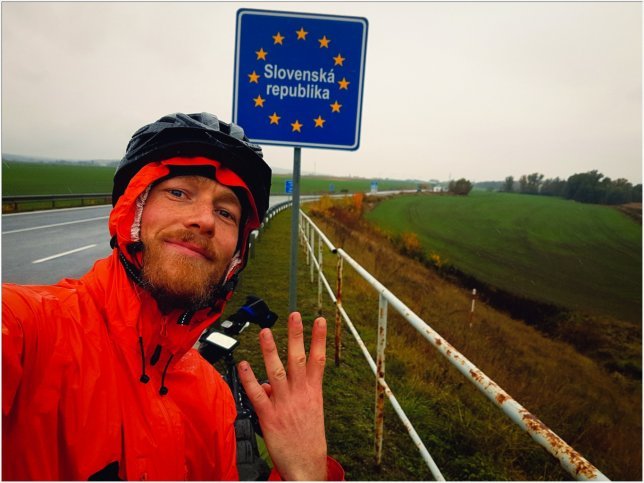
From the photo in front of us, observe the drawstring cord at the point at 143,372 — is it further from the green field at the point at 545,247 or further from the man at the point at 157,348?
the green field at the point at 545,247

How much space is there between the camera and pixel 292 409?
1077 millimetres

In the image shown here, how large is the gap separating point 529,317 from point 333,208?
49.4 ft

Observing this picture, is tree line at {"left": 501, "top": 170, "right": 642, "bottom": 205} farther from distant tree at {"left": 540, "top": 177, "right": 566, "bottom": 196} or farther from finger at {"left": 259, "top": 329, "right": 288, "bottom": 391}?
finger at {"left": 259, "top": 329, "right": 288, "bottom": 391}

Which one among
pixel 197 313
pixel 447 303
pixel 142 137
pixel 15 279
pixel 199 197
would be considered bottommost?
pixel 447 303

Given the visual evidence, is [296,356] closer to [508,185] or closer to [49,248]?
[49,248]

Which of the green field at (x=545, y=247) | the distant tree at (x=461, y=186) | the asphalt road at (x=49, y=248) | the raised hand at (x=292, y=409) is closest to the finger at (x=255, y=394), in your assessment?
the raised hand at (x=292, y=409)

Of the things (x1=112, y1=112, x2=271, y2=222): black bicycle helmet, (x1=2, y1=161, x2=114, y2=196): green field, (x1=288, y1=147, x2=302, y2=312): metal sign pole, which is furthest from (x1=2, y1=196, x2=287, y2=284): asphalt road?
(x1=112, y1=112, x2=271, y2=222): black bicycle helmet

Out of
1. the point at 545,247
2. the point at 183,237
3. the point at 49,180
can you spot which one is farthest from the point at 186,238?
the point at 49,180

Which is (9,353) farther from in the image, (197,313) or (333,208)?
(333,208)

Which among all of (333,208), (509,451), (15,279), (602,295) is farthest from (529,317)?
(15,279)

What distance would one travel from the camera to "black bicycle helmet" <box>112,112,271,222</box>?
156 centimetres

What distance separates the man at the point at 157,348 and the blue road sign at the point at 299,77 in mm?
919

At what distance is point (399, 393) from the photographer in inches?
139

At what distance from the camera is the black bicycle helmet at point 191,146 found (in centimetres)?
156
